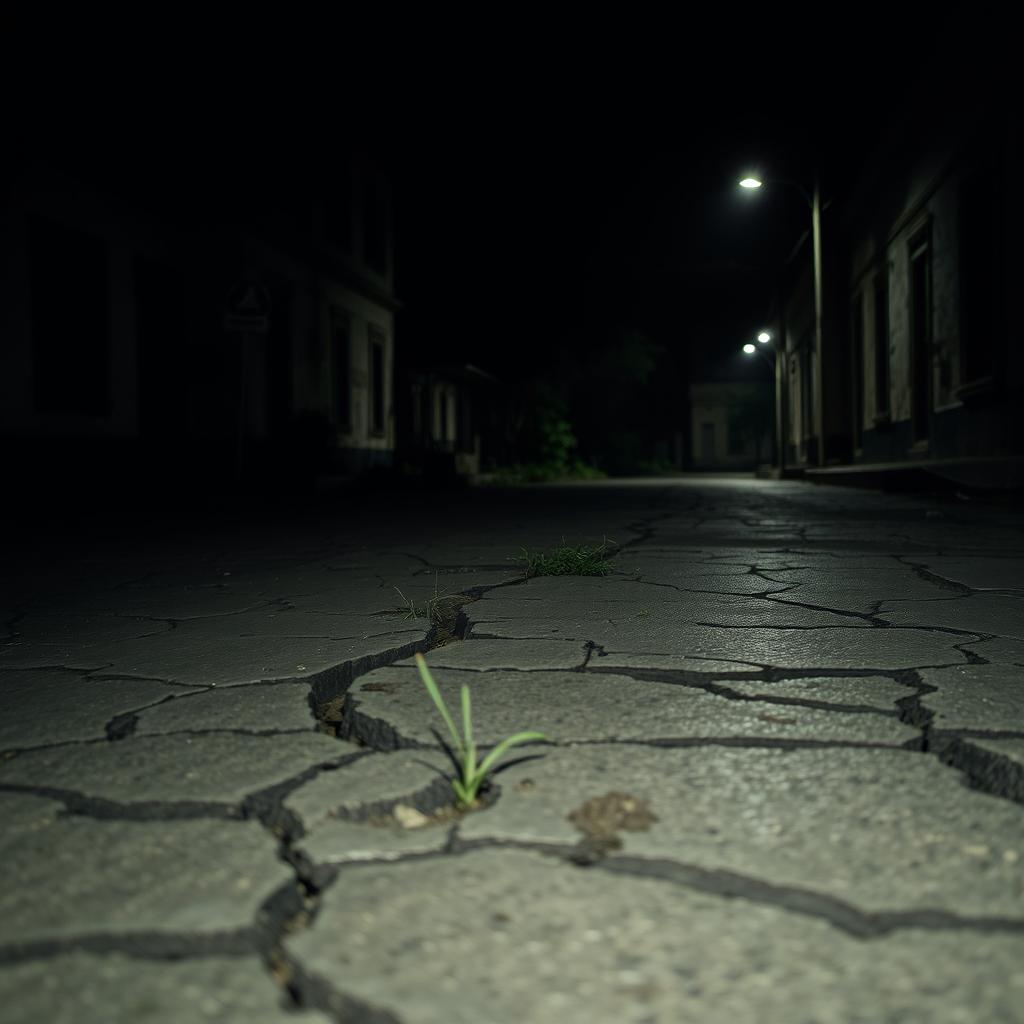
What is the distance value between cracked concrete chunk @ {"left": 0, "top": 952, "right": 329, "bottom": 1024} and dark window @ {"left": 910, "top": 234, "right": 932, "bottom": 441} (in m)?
12.3

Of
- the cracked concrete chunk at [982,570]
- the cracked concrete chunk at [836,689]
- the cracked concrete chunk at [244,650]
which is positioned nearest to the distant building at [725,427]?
the cracked concrete chunk at [982,570]

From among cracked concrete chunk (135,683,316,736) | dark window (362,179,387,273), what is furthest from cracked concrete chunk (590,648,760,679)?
dark window (362,179,387,273)

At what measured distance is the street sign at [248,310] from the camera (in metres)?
9.23

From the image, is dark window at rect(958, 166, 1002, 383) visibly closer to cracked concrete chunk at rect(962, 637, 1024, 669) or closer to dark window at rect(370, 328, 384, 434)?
cracked concrete chunk at rect(962, 637, 1024, 669)

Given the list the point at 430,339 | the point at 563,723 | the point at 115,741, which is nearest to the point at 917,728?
the point at 563,723

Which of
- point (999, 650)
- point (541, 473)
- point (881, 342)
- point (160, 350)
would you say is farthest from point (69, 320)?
point (541, 473)

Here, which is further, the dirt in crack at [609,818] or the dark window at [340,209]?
the dark window at [340,209]

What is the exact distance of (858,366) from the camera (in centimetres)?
1719

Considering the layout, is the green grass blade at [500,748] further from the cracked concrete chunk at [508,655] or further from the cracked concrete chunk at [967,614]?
the cracked concrete chunk at [967,614]

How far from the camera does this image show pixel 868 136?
14422mm

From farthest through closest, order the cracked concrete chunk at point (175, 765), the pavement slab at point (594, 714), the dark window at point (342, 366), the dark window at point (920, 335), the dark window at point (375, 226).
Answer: the dark window at point (375, 226), the dark window at point (342, 366), the dark window at point (920, 335), the pavement slab at point (594, 714), the cracked concrete chunk at point (175, 765)

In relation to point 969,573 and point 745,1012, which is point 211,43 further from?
point 745,1012

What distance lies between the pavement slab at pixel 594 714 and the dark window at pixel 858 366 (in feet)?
52.9

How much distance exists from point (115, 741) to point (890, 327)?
14.2 m
